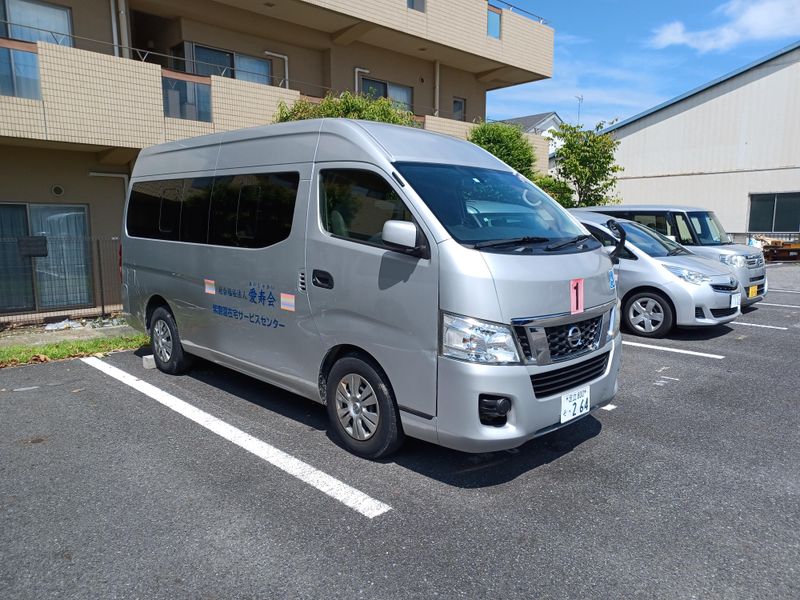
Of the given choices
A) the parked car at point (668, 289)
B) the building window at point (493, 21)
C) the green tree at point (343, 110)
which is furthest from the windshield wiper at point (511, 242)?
the building window at point (493, 21)

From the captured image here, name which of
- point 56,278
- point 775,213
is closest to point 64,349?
point 56,278

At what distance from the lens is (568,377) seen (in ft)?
11.8

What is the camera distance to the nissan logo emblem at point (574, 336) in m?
3.60

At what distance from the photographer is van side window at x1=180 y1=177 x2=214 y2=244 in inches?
206

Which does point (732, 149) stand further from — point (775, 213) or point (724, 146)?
point (775, 213)

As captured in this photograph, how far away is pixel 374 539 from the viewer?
2.98m

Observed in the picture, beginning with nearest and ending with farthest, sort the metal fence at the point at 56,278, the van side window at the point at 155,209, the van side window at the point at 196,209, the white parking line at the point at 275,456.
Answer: the white parking line at the point at 275,456
the van side window at the point at 196,209
the van side window at the point at 155,209
the metal fence at the point at 56,278

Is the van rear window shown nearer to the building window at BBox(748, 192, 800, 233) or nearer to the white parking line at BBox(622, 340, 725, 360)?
the white parking line at BBox(622, 340, 725, 360)

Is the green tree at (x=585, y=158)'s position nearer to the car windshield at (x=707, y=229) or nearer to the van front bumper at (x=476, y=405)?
the car windshield at (x=707, y=229)

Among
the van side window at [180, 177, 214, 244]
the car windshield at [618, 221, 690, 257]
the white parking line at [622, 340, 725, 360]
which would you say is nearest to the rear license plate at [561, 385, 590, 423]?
the van side window at [180, 177, 214, 244]

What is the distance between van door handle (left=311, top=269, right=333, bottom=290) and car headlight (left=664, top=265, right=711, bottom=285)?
5.58 meters

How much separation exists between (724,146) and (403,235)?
962 inches

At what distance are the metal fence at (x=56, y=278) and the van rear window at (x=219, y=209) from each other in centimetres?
415

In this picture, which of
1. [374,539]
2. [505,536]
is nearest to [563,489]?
[505,536]
